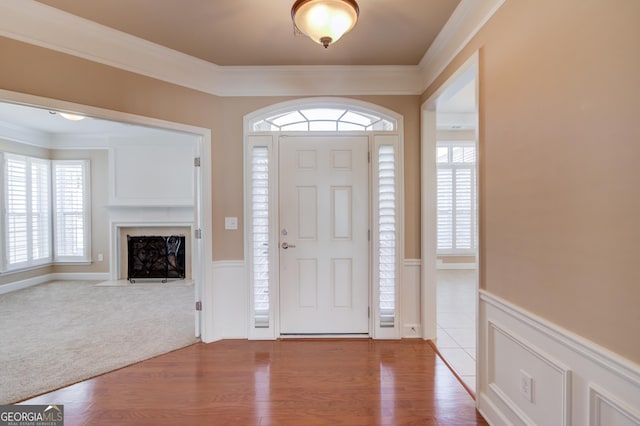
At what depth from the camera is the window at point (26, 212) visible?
15.0 feet

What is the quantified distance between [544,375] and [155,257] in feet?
19.0

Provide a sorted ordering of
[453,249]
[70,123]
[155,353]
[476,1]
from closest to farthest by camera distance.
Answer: [476,1] → [155,353] → [70,123] → [453,249]

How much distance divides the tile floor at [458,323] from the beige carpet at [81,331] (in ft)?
8.64

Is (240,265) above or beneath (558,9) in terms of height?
beneath

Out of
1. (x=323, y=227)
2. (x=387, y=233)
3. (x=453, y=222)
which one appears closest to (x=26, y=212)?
(x=323, y=227)

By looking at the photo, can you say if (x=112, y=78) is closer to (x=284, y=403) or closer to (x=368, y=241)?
(x=368, y=241)

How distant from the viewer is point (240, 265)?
9.82ft

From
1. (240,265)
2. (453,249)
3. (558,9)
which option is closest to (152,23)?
(240,265)

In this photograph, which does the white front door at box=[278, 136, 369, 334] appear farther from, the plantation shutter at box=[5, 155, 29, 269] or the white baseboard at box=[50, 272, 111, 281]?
the plantation shutter at box=[5, 155, 29, 269]

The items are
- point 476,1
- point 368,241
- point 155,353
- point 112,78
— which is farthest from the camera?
point 368,241

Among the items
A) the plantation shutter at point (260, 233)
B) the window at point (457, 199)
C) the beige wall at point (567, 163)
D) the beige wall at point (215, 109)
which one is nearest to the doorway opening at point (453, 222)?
the window at point (457, 199)

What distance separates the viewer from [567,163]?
1.23 meters

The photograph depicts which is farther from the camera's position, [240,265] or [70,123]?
[70,123]

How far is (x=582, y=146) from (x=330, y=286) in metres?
2.34
